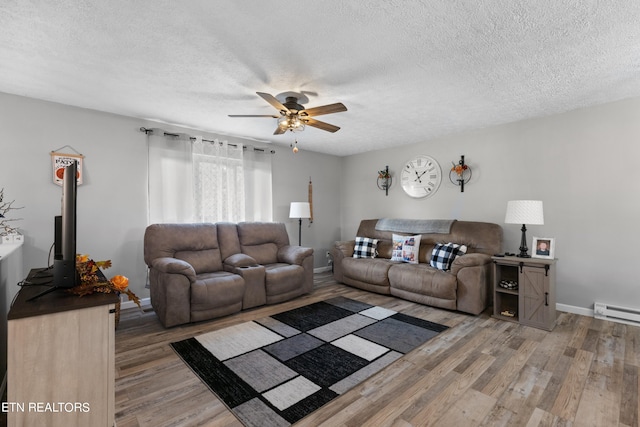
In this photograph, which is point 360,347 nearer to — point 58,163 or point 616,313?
point 616,313

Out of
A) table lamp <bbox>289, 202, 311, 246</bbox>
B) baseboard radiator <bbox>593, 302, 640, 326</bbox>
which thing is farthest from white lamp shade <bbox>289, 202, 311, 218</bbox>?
baseboard radiator <bbox>593, 302, 640, 326</bbox>

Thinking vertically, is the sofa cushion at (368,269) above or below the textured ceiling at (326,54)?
below

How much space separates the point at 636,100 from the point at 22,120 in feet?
21.0

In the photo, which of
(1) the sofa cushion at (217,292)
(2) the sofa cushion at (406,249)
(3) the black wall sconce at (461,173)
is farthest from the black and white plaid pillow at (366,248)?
(1) the sofa cushion at (217,292)

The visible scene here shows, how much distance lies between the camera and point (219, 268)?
3844 millimetres

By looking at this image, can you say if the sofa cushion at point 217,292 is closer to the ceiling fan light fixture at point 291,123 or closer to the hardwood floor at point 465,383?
the hardwood floor at point 465,383

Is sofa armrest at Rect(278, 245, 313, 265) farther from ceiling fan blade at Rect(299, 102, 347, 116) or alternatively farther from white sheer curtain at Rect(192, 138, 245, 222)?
ceiling fan blade at Rect(299, 102, 347, 116)

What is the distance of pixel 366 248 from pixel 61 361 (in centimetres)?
390

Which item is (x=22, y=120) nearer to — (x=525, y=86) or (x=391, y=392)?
(x=391, y=392)

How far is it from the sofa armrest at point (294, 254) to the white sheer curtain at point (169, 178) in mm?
1381

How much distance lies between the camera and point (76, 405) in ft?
4.27

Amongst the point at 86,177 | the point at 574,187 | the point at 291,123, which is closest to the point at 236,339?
the point at 291,123

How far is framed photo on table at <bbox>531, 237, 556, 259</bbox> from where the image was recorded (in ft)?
10.3

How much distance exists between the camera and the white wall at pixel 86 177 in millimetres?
2973
